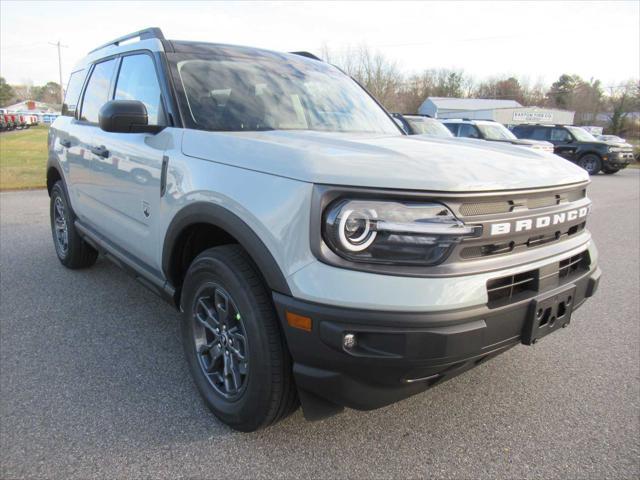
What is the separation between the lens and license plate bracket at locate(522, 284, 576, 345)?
1887mm

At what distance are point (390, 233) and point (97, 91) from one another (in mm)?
3225

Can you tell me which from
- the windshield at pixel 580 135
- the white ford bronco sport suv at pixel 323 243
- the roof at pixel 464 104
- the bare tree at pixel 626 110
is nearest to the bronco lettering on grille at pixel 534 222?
the white ford bronco sport suv at pixel 323 243

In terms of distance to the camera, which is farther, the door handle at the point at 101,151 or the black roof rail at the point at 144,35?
the door handle at the point at 101,151

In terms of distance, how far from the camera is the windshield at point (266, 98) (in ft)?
8.71

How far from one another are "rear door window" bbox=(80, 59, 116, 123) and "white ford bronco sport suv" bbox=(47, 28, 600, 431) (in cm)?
90

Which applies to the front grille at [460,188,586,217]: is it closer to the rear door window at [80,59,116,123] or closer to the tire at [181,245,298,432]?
the tire at [181,245,298,432]

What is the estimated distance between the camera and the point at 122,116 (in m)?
2.44

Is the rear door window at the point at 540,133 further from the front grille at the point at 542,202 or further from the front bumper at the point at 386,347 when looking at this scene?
the front bumper at the point at 386,347

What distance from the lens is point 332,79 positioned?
3467 millimetres

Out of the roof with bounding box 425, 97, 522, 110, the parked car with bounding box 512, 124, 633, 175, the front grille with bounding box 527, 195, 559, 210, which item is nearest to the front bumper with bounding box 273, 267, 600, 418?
the front grille with bounding box 527, 195, 559, 210

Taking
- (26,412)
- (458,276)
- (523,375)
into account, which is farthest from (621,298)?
(26,412)

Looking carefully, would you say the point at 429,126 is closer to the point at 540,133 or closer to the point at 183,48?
the point at 540,133

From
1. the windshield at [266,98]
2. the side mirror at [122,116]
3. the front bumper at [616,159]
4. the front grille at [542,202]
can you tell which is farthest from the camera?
the front bumper at [616,159]

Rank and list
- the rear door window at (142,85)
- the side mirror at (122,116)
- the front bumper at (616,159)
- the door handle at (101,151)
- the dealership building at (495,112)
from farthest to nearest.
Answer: the dealership building at (495,112) < the front bumper at (616,159) < the door handle at (101,151) < the rear door window at (142,85) < the side mirror at (122,116)
